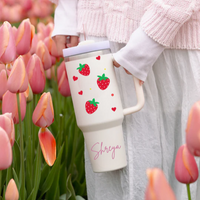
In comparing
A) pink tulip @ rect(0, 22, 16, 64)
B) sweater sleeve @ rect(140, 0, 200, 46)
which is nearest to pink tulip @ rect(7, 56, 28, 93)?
pink tulip @ rect(0, 22, 16, 64)

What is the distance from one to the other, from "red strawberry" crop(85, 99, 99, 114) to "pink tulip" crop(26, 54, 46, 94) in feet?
0.55

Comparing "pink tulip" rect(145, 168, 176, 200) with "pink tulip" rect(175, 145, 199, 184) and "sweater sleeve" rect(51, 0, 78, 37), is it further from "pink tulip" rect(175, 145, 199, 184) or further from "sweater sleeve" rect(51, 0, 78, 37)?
"sweater sleeve" rect(51, 0, 78, 37)

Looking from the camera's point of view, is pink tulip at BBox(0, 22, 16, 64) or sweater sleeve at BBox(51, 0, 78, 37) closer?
pink tulip at BBox(0, 22, 16, 64)

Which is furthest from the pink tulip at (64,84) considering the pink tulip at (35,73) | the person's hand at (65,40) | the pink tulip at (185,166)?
the pink tulip at (185,166)

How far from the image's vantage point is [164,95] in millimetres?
945

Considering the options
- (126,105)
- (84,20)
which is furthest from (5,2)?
(126,105)

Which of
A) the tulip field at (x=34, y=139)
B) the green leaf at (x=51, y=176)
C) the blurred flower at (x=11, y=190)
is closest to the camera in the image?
the tulip field at (x=34, y=139)

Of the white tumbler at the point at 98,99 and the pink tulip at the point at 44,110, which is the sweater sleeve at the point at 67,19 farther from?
the pink tulip at the point at 44,110

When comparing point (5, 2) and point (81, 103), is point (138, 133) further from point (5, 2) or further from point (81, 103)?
point (5, 2)

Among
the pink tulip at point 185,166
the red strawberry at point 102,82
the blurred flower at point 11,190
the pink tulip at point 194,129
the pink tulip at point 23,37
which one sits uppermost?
the pink tulip at point 23,37

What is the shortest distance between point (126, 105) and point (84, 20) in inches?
11.2

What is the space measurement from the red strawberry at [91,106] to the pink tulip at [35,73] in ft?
0.55

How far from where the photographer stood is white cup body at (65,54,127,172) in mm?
811

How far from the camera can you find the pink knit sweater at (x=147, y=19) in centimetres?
77
